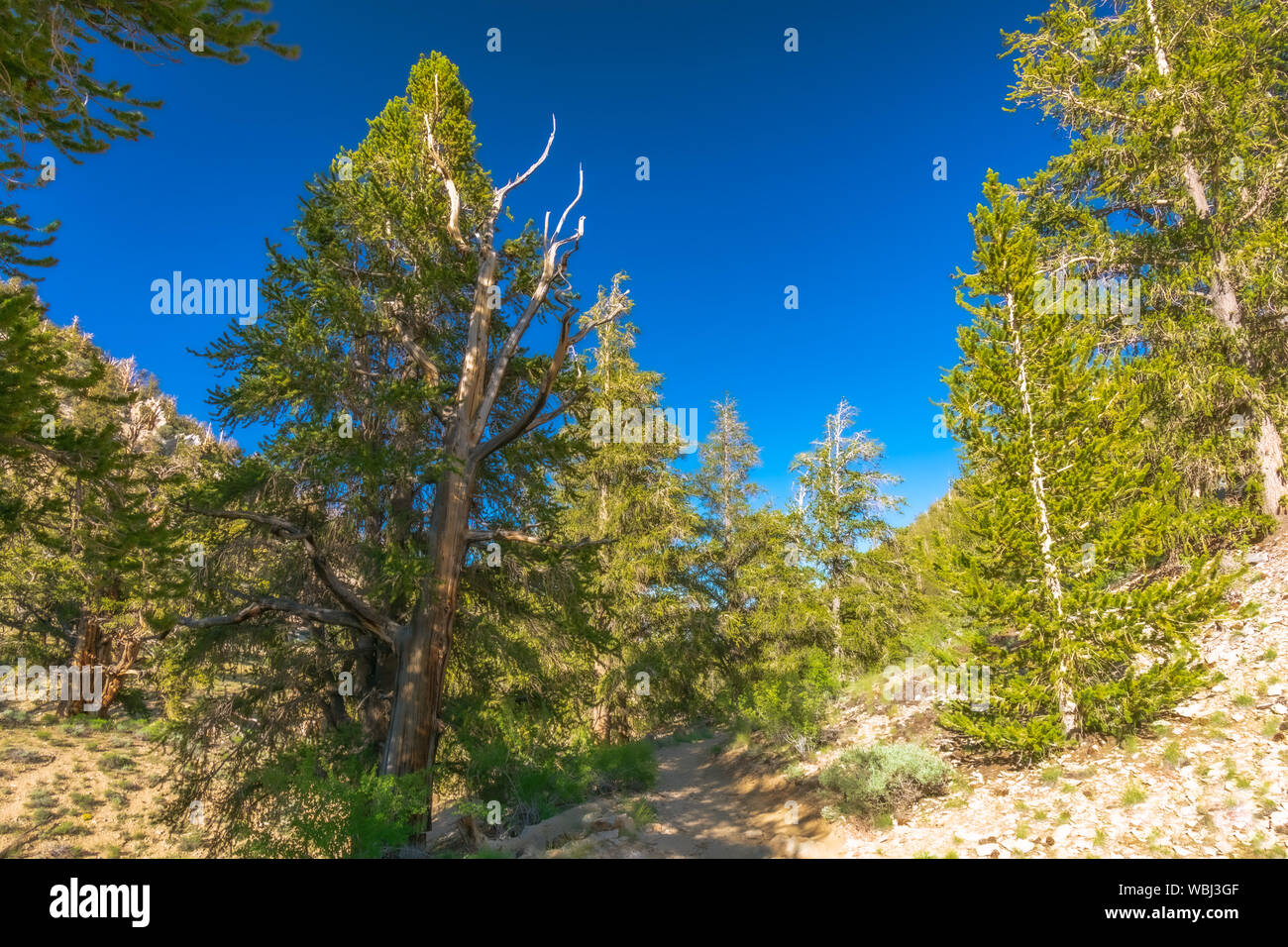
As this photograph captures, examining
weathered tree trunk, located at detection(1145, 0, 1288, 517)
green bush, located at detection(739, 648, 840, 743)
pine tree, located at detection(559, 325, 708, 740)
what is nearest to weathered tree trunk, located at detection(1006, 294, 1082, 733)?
green bush, located at detection(739, 648, 840, 743)

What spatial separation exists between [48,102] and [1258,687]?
16.5m

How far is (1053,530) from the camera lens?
7789mm

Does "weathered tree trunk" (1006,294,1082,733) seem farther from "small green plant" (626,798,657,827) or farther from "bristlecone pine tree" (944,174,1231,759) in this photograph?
"small green plant" (626,798,657,827)

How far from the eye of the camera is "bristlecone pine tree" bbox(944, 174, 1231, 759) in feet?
23.9

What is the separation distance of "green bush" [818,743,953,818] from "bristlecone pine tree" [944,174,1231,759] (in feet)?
2.47

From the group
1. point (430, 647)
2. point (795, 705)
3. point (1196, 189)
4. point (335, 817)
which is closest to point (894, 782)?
point (795, 705)

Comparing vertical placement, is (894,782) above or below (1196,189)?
below

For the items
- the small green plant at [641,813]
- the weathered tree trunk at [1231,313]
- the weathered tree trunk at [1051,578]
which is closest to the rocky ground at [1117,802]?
the small green plant at [641,813]

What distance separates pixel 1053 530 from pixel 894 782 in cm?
443

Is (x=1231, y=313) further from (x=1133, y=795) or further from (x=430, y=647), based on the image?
(x=430, y=647)

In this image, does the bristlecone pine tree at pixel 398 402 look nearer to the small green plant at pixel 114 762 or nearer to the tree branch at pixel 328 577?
the tree branch at pixel 328 577

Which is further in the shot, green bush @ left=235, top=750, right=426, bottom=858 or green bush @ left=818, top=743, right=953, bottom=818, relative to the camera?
green bush @ left=818, top=743, right=953, bottom=818

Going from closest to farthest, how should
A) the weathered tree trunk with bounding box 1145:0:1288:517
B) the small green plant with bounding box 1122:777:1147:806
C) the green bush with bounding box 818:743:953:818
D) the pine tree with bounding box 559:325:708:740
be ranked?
the small green plant with bounding box 1122:777:1147:806
the green bush with bounding box 818:743:953:818
the weathered tree trunk with bounding box 1145:0:1288:517
the pine tree with bounding box 559:325:708:740
